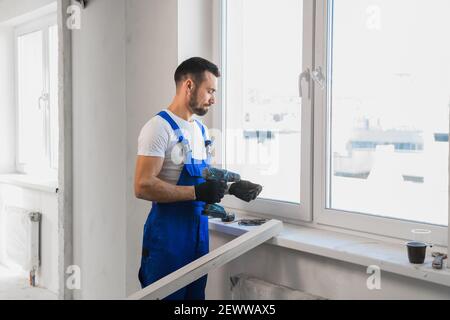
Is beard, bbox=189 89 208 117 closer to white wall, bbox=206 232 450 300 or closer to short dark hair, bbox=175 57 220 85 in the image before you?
short dark hair, bbox=175 57 220 85

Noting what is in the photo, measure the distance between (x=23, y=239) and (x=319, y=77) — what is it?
2819mm

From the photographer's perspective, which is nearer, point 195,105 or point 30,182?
point 195,105

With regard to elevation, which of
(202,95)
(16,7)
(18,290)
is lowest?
(18,290)

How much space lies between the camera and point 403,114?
71.2 inches

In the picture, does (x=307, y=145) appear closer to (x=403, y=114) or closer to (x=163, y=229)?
(x=403, y=114)

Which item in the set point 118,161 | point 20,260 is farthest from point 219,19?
point 20,260

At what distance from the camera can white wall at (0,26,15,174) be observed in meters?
4.14

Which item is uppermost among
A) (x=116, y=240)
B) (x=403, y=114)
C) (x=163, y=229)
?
(x=403, y=114)

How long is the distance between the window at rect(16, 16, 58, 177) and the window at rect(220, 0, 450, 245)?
6.29 feet

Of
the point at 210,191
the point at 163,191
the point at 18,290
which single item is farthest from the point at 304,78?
the point at 18,290

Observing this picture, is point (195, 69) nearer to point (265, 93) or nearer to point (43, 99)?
point (265, 93)

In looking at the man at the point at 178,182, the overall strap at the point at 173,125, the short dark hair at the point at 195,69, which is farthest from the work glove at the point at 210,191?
the short dark hair at the point at 195,69

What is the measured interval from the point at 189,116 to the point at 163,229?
482 millimetres

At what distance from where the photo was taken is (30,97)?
409cm
